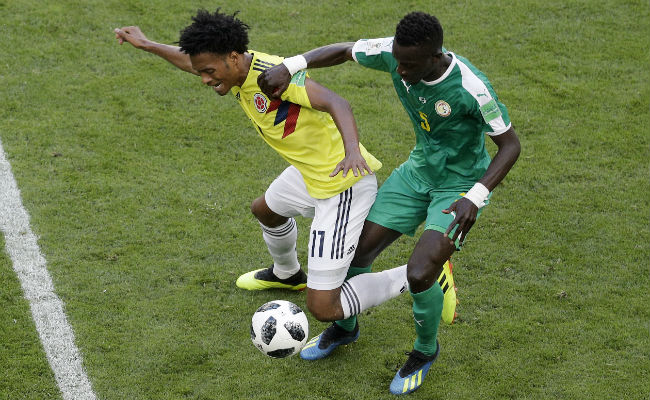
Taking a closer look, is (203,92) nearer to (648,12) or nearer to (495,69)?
(495,69)

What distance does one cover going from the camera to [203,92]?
9.23 meters

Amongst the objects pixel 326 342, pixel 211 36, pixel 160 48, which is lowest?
pixel 326 342

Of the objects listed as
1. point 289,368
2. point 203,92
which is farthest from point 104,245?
point 203,92

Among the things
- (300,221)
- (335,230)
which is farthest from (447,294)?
(300,221)

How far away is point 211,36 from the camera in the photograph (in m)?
5.37

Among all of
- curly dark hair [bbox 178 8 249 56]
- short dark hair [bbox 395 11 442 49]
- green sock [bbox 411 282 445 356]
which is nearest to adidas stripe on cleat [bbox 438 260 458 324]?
green sock [bbox 411 282 445 356]

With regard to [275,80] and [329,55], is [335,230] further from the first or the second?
[329,55]

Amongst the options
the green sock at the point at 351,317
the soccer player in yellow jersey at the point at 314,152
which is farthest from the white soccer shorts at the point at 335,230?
the green sock at the point at 351,317

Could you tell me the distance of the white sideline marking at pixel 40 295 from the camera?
18.4 ft

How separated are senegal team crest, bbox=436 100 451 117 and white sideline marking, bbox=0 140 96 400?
2764mm

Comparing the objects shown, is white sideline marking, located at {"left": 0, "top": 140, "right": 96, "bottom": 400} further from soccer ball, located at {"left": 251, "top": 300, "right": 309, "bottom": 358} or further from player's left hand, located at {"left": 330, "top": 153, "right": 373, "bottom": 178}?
player's left hand, located at {"left": 330, "top": 153, "right": 373, "bottom": 178}

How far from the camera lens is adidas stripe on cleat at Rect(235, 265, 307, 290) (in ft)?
21.7

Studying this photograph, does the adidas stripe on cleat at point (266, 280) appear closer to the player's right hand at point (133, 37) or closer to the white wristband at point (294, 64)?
the white wristband at point (294, 64)

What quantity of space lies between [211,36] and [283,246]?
5.68ft
